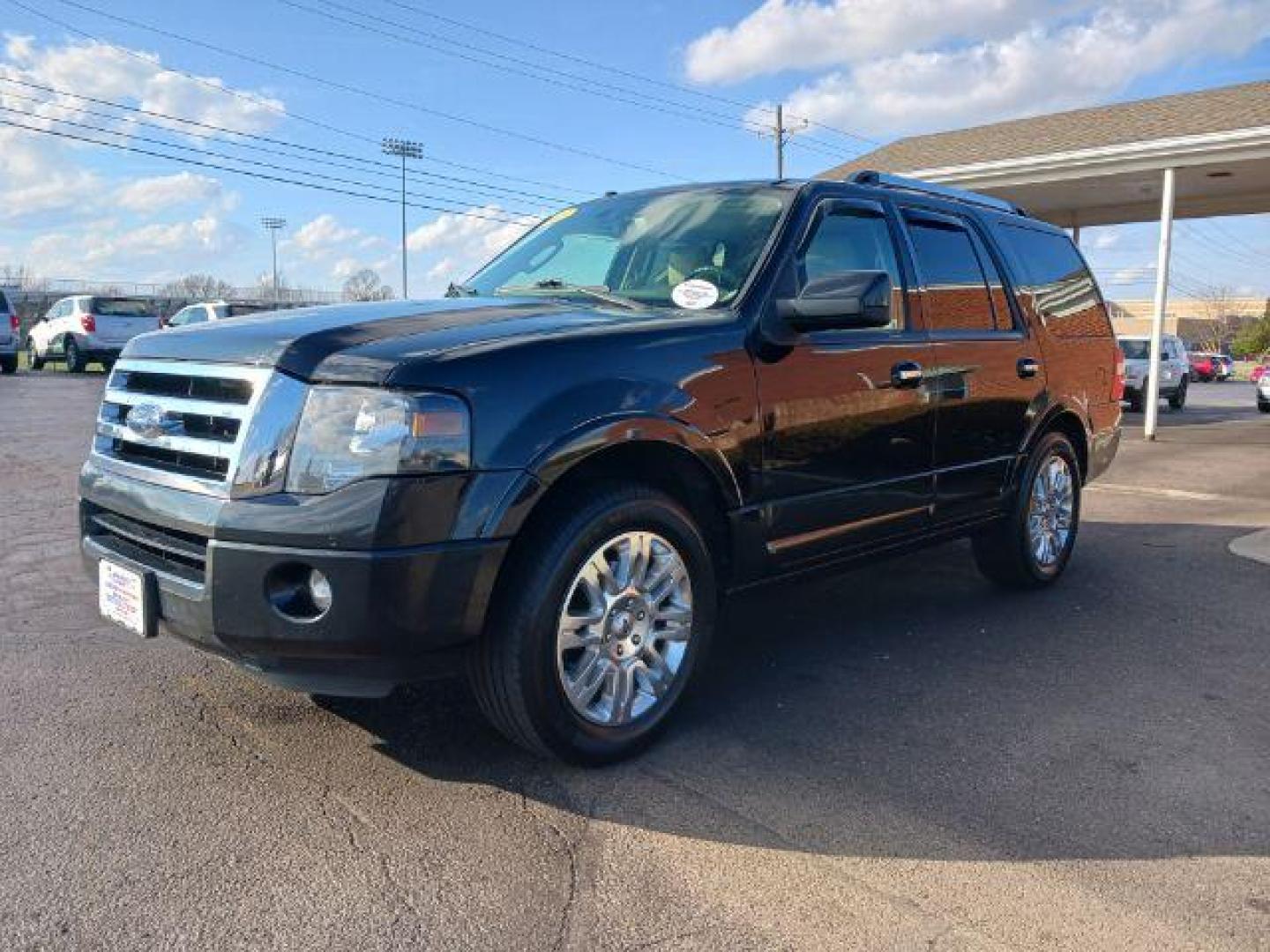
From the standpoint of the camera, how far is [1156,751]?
11.6ft

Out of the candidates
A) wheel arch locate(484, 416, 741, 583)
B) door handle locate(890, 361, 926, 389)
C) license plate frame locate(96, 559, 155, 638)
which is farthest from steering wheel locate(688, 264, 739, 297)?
license plate frame locate(96, 559, 155, 638)

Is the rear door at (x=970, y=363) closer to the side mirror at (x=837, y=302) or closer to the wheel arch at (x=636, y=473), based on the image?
the side mirror at (x=837, y=302)

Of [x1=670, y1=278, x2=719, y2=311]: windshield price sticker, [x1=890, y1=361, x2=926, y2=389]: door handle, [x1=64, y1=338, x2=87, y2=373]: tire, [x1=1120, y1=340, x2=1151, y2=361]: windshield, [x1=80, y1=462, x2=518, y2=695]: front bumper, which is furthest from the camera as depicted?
[x1=64, y1=338, x2=87, y2=373]: tire

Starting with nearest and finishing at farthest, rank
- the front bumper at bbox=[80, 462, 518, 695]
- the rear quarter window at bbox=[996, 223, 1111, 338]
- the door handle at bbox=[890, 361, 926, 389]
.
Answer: the front bumper at bbox=[80, 462, 518, 695], the door handle at bbox=[890, 361, 926, 389], the rear quarter window at bbox=[996, 223, 1111, 338]

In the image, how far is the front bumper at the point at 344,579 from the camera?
2.77m

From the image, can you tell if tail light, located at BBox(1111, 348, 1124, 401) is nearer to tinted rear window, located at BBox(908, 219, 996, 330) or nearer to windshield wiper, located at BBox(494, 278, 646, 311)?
tinted rear window, located at BBox(908, 219, 996, 330)

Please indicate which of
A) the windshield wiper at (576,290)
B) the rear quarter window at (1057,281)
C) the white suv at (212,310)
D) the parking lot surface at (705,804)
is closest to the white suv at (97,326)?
the white suv at (212,310)

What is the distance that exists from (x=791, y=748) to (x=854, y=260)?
2042 mm

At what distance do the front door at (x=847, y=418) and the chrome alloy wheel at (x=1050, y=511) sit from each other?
48.8 inches

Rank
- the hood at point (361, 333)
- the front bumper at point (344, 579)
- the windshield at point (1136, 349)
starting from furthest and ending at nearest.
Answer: the windshield at point (1136, 349)
the hood at point (361, 333)
the front bumper at point (344, 579)

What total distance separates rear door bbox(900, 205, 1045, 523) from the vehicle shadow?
715 millimetres

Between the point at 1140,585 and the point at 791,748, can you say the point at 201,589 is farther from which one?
the point at 1140,585

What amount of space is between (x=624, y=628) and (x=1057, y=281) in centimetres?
386

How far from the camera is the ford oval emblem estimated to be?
3.24 meters
